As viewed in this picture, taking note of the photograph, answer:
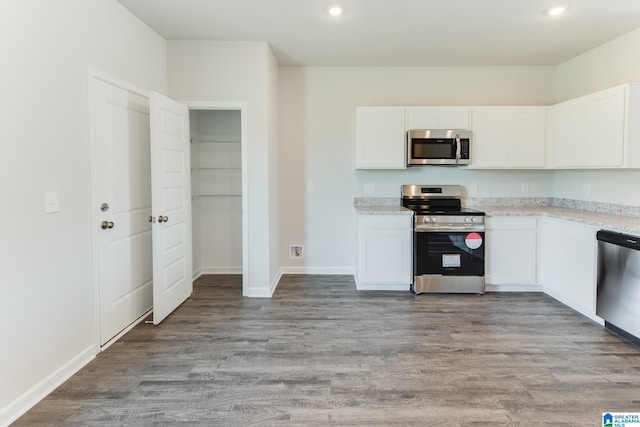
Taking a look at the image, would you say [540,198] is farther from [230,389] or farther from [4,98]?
[4,98]

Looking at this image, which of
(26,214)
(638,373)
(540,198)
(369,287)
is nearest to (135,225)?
(26,214)

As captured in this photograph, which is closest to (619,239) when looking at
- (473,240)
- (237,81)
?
(473,240)

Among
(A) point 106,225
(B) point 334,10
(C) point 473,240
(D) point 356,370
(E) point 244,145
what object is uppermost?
(B) point 334,10

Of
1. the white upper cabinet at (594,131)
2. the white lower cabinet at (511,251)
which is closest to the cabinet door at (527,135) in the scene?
the white upper cabinet at (594,131)

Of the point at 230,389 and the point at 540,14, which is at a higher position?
the point at 540,14

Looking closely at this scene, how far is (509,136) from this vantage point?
4188 millimetres

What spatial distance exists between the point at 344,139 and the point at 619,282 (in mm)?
3043

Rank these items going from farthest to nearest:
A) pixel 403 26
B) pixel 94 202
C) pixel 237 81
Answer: pixel 237 81 → pixel 403 26 → pixel 94 202

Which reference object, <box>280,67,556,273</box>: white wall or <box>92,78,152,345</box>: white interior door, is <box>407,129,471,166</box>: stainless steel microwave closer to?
<box>280,67,556,273</box>: white wall

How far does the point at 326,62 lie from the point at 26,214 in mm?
3407

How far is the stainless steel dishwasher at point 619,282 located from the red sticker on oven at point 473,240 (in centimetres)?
104

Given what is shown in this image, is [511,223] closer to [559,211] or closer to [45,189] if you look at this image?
[559,211]

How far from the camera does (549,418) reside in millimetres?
1901

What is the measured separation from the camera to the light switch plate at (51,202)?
2137 millimetres
